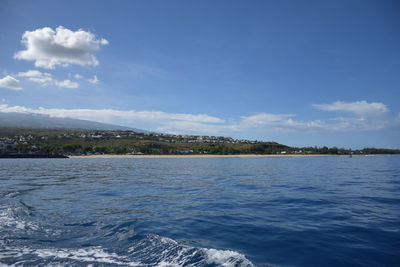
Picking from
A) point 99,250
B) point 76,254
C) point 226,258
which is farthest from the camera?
point 99,250

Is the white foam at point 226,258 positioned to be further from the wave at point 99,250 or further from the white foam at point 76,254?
the white foam at point 76,254

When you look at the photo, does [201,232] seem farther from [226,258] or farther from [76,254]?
[76,254]

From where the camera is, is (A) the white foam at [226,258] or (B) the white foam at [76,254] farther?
(B) the white foam at [76,254]

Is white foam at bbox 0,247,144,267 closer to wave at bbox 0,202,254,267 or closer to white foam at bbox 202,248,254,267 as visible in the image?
wave at bbox 0,202,254,267

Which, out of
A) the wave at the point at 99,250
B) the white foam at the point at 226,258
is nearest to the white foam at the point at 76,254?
the wave at the point at 99,250

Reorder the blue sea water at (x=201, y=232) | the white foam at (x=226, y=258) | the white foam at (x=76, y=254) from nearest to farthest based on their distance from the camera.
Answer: the white foam at (x=226, y=258), the white foam at (x=76, y=254), the blue sea water at (x=201, y=232)

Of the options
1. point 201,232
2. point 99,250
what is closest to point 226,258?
point 201,232

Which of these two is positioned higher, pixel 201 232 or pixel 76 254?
pixel 201 232

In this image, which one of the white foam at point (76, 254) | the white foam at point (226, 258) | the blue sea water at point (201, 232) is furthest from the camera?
the blue sea water at point (201, 232)

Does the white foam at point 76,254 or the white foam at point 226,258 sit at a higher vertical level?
the white foam at point 226,258

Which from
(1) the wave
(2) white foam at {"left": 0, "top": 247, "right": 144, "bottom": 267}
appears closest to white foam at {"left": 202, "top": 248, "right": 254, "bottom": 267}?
(1) the wave

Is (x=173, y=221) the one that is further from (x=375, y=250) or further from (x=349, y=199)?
(x=349, y=199)

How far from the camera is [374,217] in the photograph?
13.0 meters

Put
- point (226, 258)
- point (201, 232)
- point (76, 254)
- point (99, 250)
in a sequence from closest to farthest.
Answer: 1. point (226, 258)
2. point (76, 254)
3. point (99, 250)
4. point (201, 232)
